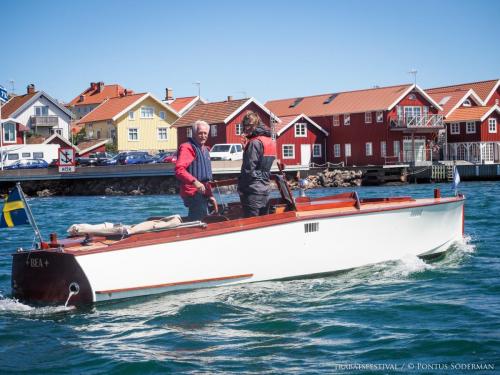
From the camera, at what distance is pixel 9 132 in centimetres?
6306

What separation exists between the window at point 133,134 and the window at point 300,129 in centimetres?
1787

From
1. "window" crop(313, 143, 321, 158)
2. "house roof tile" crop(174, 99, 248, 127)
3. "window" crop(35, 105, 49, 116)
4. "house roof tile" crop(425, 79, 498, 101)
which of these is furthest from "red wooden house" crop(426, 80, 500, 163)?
"window" crop(35, 105, 49, 116)

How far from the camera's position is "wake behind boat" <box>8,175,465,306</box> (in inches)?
350

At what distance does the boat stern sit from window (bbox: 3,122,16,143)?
56.8m

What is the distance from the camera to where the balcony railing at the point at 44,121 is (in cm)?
6775

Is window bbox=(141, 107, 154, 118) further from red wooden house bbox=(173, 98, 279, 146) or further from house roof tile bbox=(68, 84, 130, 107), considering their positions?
house roof tile bbox=(68, 84, 130, 107)

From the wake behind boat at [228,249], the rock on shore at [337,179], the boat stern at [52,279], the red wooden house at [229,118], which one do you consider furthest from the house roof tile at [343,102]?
the boat stern at [52,279]

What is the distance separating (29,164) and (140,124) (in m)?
16.6

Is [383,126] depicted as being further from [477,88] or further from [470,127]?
[477,88]

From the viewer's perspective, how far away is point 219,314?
8.80 m

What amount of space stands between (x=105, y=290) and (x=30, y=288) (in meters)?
1.02

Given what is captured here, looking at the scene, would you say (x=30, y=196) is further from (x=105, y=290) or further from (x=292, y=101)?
(x=105, y=290)

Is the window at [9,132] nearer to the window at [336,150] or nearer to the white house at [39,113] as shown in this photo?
the white house at [39,113]

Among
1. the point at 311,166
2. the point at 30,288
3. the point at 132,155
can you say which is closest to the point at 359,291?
the point at 30,288
